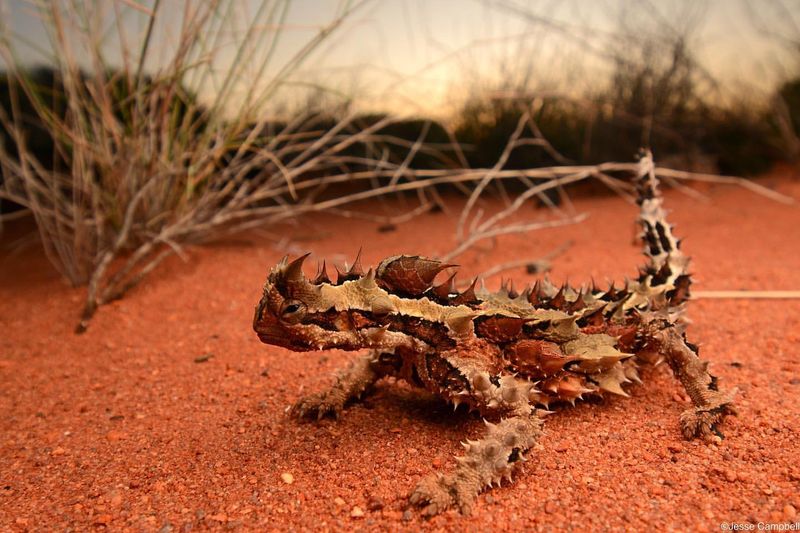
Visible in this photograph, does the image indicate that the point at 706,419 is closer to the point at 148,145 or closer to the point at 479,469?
the point at 479,469

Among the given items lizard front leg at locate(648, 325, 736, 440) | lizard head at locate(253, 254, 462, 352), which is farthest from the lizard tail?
lizard head at locate(253, 254, 462, 352)

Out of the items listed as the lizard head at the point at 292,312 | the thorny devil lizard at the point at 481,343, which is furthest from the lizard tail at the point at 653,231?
the lizard head at the point at 292,312

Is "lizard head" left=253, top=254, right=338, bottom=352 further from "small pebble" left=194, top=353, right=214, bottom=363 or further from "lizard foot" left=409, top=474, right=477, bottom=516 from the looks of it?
"small pebble" left=194, top=353, right=214, bottom=363

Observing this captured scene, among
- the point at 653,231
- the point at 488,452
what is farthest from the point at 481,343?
the point at 653,231

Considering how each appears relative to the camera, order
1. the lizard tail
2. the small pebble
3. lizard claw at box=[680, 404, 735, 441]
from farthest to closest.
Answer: the small pebble → the lizard tail → lizard claw at box=[680, 404, 735, 441]

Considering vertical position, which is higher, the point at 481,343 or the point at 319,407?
the point at 481,343

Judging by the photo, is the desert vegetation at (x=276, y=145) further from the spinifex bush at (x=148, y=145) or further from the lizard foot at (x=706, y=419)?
the lizard foot at (x=706, y=419)

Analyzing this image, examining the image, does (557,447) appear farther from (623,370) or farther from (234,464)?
(234,464)

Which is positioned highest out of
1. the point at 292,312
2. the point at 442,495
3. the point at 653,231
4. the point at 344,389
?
the point at 653,231
